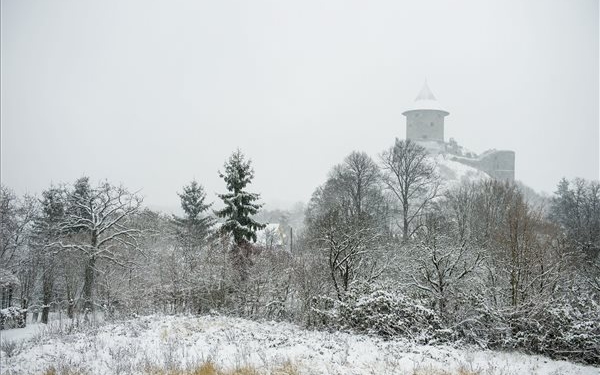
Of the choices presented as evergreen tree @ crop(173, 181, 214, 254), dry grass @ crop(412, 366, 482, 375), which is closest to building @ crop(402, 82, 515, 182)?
evergreen tree @ crop(173, 181, 214, 254)

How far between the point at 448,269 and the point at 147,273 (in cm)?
1648

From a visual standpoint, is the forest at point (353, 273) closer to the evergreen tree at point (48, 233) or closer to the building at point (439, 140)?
the evergreen tree at point (48, 233)

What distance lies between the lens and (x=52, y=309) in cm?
A: 3331

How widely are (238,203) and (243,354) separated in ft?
48.3

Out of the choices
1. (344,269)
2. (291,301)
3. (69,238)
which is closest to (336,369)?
(344,269)

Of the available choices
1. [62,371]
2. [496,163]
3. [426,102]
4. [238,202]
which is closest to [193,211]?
[238,202]

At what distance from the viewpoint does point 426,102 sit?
310ft

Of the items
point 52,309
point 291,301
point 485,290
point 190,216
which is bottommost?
point 52,309

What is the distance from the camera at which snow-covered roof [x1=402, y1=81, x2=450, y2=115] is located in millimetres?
92875

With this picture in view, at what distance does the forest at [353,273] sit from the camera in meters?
12.1

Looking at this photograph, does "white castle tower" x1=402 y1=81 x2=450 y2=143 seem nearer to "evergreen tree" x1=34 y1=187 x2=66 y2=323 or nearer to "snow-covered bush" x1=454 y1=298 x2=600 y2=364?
"evergreen tree" x1=34 y1=187 x2=66 y2=323

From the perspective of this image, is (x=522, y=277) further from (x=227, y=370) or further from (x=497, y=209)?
(x=497, y=209)

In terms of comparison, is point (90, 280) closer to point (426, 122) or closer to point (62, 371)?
point (62, 371)

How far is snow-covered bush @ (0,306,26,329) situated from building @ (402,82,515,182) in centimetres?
7995
